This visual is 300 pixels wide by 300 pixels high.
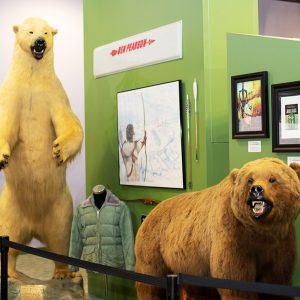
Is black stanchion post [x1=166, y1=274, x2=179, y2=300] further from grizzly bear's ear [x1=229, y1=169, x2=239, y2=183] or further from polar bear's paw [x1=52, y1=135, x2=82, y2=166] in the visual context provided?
polar bear's paw [x1=52, y1=135, x2=82, y2=166]

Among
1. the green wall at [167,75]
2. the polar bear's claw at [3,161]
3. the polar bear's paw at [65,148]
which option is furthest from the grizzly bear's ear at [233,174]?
the polar bear's claw at [3,161]

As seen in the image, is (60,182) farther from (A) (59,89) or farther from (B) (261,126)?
(B) (261,126)

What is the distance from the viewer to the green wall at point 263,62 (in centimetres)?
312

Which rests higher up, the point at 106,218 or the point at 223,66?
the point at 223,66

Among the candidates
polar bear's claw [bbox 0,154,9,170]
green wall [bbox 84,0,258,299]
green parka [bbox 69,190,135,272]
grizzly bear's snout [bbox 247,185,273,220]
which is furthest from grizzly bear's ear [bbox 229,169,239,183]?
polar bear's claw [bbox 0,154,9,170]

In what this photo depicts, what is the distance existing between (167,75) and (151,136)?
18.4 inches

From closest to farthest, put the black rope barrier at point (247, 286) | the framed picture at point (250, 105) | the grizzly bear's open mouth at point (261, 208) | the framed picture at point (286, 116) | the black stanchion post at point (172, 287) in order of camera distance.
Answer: the black rope barrier at point (247, 286) → the black stanchion post at point (172, 287) → the grizzly bear's open mouth at point (261, 208) → the framed picture at point (286, 116) → the framed picture at point (250, 105)

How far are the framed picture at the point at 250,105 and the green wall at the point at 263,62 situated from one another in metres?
0.03

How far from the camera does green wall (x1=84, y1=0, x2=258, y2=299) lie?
4062 mm

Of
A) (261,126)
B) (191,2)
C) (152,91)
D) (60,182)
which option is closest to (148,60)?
(152,91)

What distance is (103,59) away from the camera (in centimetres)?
515

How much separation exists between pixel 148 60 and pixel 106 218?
3.89ft

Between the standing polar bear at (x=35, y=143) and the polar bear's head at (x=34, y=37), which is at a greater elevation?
the polar bear's head at (x=34, y=37)

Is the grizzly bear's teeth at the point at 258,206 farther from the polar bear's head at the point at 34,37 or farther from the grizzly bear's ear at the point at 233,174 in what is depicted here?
the polar bear's head at the point at 34,37
